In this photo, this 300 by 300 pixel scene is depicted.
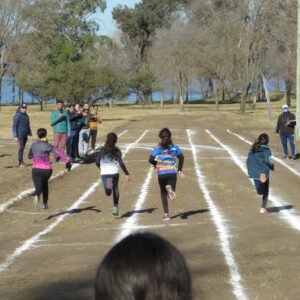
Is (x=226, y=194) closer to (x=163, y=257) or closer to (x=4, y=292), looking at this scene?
(x=4, y=292)

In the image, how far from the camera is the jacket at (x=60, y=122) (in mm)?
21656

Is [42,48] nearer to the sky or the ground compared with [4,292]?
nearer to the sky

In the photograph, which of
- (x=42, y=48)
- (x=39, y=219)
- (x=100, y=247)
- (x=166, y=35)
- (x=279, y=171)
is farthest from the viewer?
(x=166, y=35)

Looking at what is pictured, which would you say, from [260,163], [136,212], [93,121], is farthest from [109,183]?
[93,121]

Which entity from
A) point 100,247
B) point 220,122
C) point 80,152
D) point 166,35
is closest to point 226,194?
point 100,247

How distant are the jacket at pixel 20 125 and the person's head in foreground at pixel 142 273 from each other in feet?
63.4

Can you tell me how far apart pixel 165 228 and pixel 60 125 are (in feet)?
35.3

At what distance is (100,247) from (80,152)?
1537 centimetres

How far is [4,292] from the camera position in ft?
25.3

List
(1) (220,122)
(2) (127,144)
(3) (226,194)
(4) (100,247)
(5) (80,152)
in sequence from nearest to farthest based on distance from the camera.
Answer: (4) (100,247) → (3) (226,194) → (5) (80,152) → (2) (127,144) → (1) (220,122)

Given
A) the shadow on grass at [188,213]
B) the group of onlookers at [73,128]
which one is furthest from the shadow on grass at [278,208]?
the group of onlookers at [73,128]

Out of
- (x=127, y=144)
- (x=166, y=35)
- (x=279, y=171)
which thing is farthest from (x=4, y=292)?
(x=166, y=35)

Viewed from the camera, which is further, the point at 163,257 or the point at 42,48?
the point at 42,48

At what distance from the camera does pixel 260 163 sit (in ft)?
43.4
